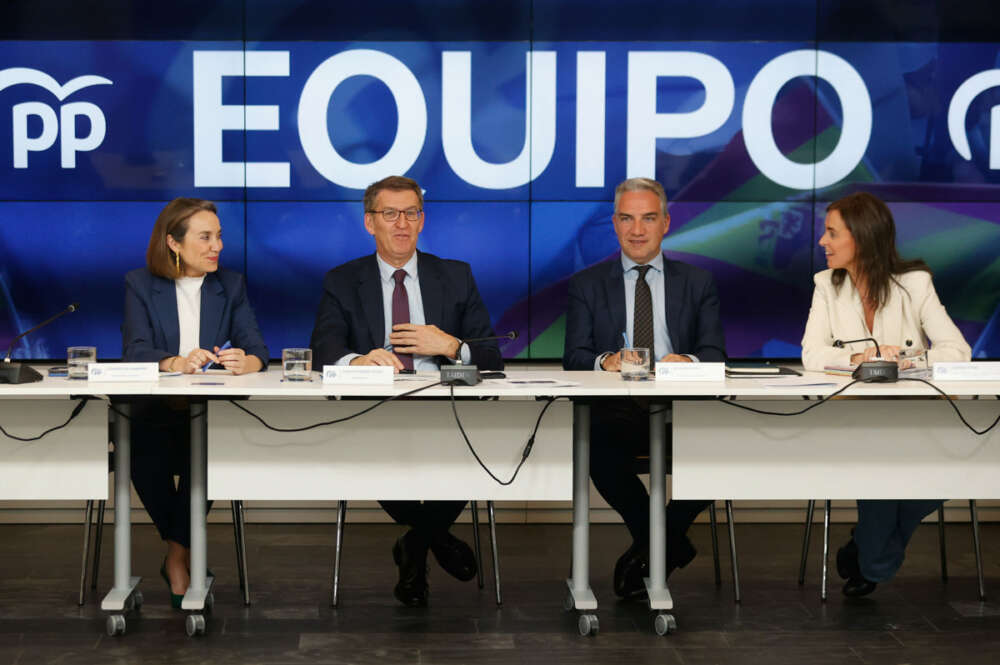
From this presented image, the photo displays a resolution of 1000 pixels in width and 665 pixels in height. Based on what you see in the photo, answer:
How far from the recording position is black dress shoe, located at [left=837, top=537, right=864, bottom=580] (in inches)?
131

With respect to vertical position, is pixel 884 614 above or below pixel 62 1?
below

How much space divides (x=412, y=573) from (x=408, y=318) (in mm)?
841

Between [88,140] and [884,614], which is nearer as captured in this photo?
[884,614]

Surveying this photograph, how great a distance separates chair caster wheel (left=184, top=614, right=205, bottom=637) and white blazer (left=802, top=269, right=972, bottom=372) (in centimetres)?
201

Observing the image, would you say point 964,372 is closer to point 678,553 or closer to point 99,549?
point 678,553

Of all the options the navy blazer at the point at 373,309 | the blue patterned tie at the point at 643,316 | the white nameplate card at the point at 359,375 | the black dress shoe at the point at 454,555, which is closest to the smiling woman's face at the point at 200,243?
the navy blazer at the point at 373,309

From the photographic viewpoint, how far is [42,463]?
2.90 m

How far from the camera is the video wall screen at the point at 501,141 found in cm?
433

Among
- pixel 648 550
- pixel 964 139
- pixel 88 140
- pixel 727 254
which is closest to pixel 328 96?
pixel 88 140

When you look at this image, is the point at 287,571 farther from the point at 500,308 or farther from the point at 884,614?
the point at 884,614

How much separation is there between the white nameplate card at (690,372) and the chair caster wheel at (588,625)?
70 cm

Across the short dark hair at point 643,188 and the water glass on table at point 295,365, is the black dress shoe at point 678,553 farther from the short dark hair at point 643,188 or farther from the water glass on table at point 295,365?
the water glass on table at point 295,365

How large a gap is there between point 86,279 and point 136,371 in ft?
5.79

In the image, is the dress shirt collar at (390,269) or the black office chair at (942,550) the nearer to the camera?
the black office chair at (942,550)
